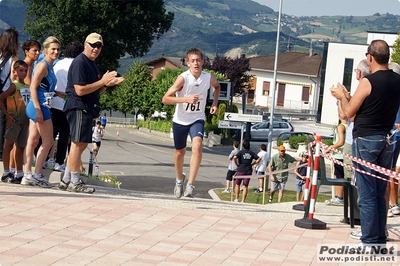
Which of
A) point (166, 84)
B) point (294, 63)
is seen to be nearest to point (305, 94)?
point (294, 63)

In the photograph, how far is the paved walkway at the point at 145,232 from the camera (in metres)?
6.42

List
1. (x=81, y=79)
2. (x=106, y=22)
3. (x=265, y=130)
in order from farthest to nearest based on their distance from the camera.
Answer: (x=265, y=130), (x=106, y=22), (x=81, y=79)

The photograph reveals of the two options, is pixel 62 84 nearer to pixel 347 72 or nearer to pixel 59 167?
pixel 59 167

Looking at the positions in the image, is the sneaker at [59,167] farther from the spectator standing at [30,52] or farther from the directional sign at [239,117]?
the directional sign at [239,117]

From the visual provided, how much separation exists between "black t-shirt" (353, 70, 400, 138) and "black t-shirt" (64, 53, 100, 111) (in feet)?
12.4

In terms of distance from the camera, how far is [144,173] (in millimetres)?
26750

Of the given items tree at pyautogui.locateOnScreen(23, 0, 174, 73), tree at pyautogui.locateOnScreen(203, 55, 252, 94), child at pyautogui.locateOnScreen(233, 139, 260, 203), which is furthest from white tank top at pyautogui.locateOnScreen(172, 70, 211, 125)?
tree at pyautogui.locateOnScreen(203, 55, 252, 94)

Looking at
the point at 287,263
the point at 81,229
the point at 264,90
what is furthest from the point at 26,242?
the point at 264,90

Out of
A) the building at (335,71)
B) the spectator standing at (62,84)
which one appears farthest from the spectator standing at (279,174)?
the building at (335,71)

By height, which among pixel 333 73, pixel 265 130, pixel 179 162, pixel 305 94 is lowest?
pixel 265 130

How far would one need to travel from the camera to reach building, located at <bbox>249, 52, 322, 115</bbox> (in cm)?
9000

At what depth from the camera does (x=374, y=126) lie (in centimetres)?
695

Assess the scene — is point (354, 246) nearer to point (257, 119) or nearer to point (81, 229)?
point (81, 229)

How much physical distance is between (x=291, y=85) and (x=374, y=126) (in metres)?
86.1
